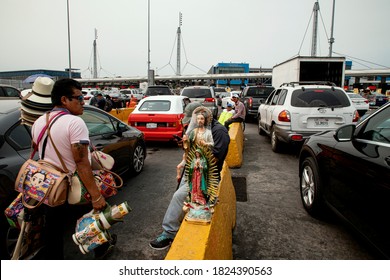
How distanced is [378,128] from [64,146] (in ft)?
9.65

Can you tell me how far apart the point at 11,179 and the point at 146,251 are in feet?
5.26

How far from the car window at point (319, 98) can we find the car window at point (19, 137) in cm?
598

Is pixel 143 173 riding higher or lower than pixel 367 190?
lower

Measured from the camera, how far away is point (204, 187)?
2.67 metres

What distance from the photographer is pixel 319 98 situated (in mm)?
7344

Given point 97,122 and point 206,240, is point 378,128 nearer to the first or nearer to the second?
point 206,240

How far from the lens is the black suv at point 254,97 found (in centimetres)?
1490

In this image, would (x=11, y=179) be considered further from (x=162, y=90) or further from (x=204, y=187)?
(x=162, y=90)


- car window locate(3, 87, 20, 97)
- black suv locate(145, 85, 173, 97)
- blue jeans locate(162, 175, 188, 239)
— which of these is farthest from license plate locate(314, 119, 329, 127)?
black suv locate(145, 85, 173, 97)

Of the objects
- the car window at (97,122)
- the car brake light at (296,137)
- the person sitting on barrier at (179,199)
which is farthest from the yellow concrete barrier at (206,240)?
the car brake light at (296,137)

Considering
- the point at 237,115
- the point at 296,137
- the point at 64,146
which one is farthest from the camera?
the point at 237,115

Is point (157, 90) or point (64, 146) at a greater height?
point (157, 90)

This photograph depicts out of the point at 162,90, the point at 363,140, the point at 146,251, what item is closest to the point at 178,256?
the point at 146,251

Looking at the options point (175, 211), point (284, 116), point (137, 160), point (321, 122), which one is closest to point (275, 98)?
point (284, 116)
